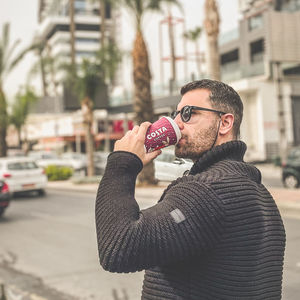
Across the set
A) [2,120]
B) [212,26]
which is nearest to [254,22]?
[2,120]

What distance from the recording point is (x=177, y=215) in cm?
141

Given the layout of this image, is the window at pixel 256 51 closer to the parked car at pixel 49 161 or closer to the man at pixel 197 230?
the parked car at pixel 49 161

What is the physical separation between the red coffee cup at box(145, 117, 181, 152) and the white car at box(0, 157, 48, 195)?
15.0 m

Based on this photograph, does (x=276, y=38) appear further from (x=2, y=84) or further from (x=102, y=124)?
(x=102, y=124)

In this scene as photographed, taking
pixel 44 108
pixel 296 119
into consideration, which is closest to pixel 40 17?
pixel 44 108

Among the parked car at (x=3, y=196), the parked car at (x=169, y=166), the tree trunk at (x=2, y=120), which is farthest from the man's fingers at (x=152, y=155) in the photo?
the tree trunk at (x=2, y=120)

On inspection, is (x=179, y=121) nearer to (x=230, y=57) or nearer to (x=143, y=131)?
(x=143, y=131)

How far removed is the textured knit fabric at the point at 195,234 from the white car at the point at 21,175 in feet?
49.3

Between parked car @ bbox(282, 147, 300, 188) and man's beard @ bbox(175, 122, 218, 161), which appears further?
parked car @ bbox(282, 147, 300, 188)

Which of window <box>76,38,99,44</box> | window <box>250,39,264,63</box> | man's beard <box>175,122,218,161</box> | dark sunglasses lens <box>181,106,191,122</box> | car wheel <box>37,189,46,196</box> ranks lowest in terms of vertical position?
car wheel <box>37,189,46,196</box>

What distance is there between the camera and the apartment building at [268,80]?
24.8m

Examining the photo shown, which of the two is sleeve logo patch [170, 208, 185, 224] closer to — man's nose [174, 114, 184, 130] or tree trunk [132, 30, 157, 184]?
man's nose [174, 114, 184, 130]

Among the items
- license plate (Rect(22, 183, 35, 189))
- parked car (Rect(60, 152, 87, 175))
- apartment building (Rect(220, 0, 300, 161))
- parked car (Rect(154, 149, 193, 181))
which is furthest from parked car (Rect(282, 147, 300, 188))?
parked car (Rect(60, 152, 87, 175))

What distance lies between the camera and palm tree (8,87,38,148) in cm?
3366
